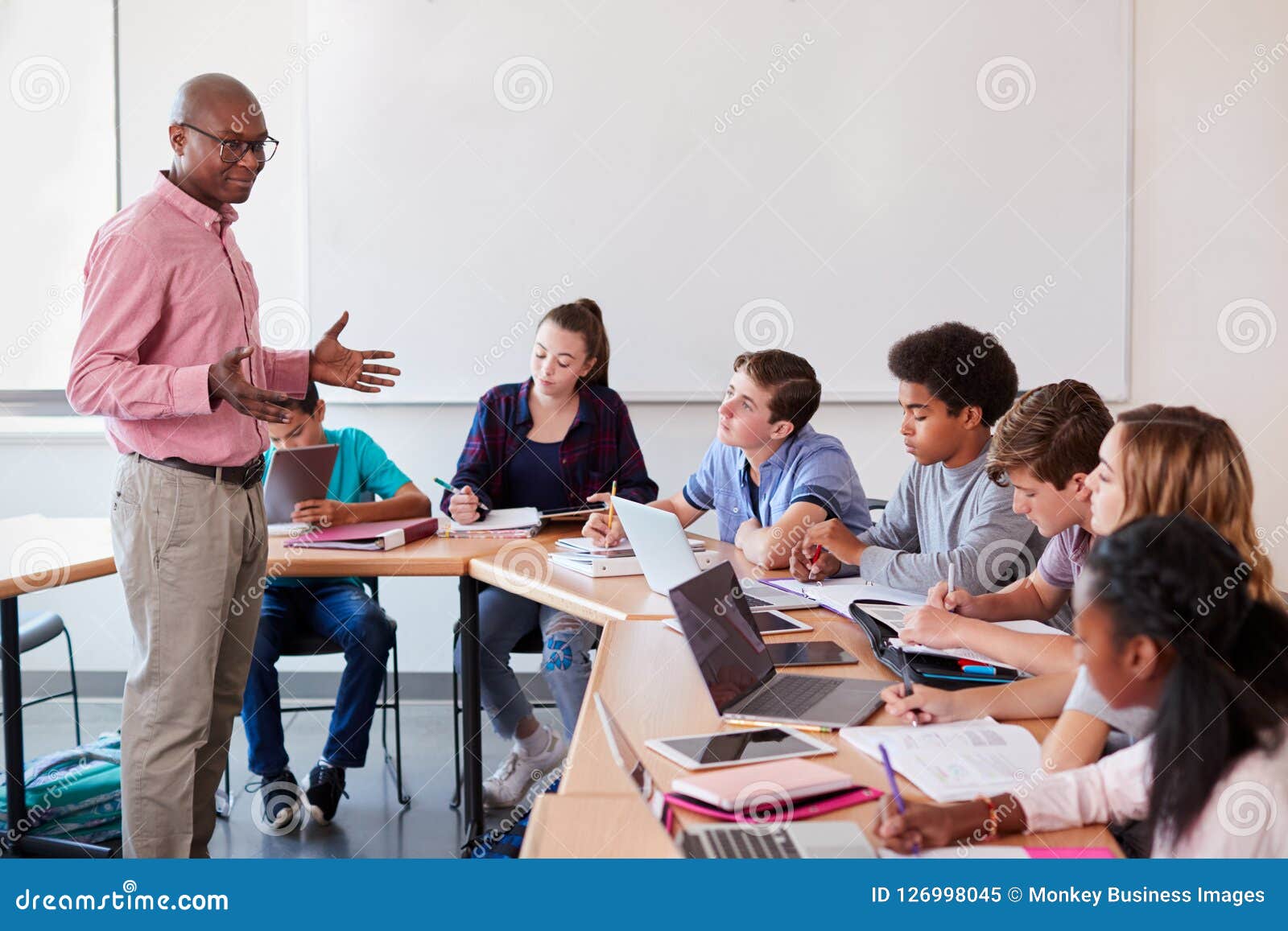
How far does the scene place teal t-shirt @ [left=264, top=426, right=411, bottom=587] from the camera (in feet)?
10.7

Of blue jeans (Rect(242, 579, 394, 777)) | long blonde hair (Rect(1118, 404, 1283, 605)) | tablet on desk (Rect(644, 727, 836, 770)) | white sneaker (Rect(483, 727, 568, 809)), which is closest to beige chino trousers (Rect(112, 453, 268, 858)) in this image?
blue jeans (Rect(242, 579, 394, 777))

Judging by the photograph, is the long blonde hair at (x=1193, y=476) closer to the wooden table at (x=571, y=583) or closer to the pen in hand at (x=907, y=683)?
the pen in hand at (x=907, y=683)

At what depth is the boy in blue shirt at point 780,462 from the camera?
8.54ft

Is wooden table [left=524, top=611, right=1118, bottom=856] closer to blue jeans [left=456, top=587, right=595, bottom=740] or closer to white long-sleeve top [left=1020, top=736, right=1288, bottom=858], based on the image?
white long-sleeve top [left=1020, top=736, right=1288, bottom=858]

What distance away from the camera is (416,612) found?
3.90m

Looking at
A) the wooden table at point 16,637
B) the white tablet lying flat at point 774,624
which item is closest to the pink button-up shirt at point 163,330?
the wooden table at point 16,637

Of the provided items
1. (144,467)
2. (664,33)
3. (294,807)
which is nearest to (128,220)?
(144,467)

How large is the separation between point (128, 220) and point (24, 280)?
2.16 m

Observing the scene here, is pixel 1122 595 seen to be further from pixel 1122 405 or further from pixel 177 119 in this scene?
pixel 1122 405

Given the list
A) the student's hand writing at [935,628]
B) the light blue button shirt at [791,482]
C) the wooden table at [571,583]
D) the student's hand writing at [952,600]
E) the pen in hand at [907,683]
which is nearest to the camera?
the pen in hand at [907,683]

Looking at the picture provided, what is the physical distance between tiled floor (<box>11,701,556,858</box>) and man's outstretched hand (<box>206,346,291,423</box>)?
47.9 inches

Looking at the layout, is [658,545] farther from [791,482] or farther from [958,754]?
[958,754]

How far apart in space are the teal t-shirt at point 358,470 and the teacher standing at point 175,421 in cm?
108

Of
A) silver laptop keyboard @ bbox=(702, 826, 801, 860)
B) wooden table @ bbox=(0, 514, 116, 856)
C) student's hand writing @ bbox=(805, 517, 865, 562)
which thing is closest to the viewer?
silver laptop keyboard @ bbox=(702, 826, 801, 860)
